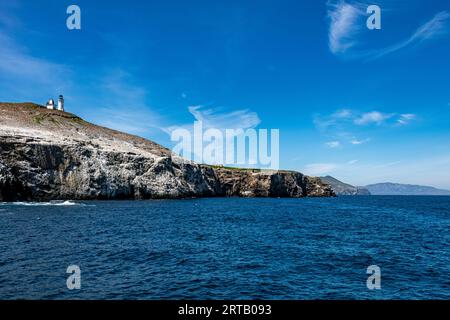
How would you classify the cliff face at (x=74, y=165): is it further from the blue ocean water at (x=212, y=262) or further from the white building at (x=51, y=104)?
the blue ocean water at (x=212, y=262)

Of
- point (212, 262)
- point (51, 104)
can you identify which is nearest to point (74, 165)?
point (212, 262)

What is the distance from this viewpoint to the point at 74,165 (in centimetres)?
10806

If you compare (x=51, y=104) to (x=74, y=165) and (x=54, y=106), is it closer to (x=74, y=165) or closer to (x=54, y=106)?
(x=54, y=106)

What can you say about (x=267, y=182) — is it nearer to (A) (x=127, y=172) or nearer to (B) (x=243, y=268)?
(A) (x=127, y=172)

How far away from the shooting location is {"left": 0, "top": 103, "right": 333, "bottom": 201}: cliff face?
320ft

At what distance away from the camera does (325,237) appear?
157 ft

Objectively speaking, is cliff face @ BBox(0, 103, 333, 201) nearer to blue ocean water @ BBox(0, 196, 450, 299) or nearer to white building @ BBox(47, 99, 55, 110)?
white building @ BBox(47, 99, 55, 110)

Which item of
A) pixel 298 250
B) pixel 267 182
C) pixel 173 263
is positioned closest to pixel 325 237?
pixel 298 250

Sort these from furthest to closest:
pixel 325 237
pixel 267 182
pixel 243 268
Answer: pixel 267 182 < pixel 325 237 < pixel 243 268

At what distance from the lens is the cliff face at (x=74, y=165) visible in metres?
97.6

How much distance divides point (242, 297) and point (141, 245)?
19.4 meters

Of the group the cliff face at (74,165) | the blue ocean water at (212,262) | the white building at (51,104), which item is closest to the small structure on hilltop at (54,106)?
the white building at (51,104)

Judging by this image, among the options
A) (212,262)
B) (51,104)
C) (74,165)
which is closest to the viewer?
(212,262)

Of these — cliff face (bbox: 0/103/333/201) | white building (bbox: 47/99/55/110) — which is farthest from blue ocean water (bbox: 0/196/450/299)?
white building (bbox: 47/99/55/110)
